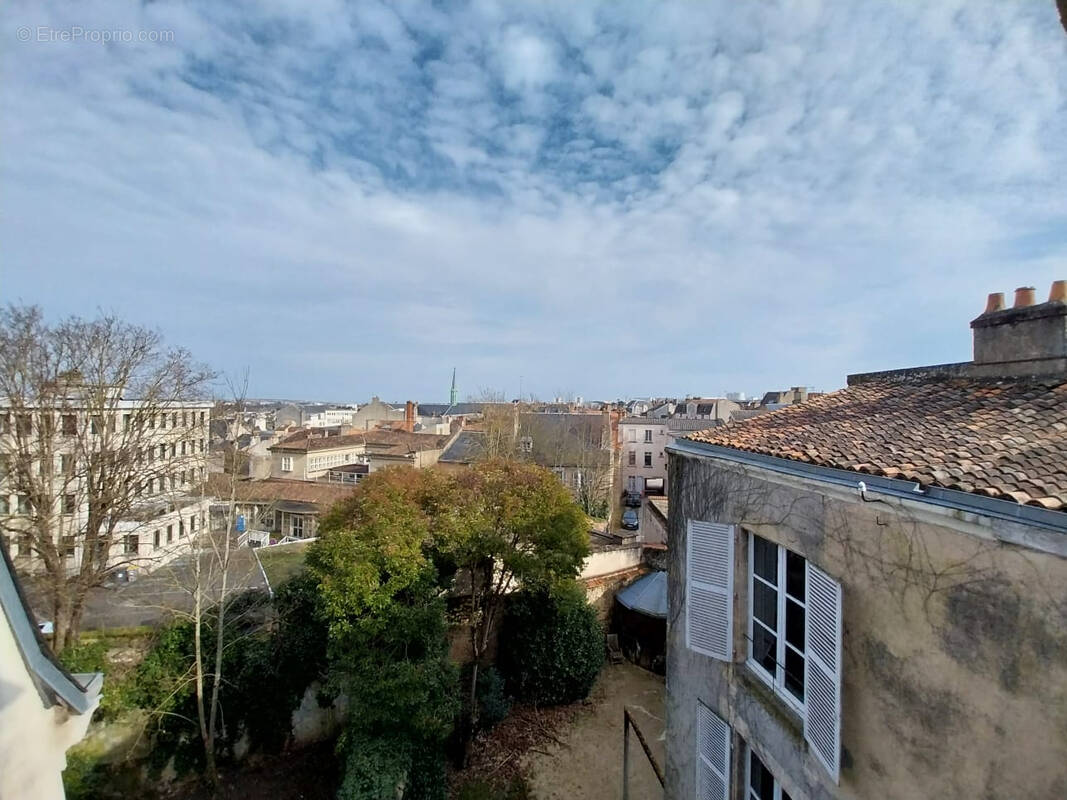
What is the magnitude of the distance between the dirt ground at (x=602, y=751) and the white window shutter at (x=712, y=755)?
4457 mm

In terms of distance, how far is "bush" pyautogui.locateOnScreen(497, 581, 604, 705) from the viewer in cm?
1331

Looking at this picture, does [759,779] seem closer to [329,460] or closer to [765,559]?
[765,559]

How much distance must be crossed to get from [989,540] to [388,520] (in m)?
9.21

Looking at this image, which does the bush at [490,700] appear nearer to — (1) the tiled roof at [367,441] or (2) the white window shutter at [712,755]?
(2) the white window shutter at [712,755]

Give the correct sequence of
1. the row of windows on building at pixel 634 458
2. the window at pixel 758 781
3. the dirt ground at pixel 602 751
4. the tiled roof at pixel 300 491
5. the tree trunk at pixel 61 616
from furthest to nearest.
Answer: the row of windows on building at pixel 634 458
the tiled roof at pixel 300 491
the tree trunk at pixel 61 616
the dirt ground at pixel 602 751
the window at pixel 758 781

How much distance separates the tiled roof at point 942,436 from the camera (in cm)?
341

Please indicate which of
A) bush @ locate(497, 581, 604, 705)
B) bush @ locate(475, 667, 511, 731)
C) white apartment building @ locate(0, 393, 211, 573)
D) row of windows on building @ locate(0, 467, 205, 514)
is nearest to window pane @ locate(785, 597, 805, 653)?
bush @ locate(497, 581, 604, 705)

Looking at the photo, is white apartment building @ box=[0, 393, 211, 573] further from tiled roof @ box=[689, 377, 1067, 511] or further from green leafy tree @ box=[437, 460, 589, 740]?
tiled roof @ box=[689, 377, 1067, 511]

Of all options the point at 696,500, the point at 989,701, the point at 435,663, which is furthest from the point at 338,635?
the point at 989,701

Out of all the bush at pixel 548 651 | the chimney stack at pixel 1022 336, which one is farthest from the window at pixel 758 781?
the bush at pixel 548 651

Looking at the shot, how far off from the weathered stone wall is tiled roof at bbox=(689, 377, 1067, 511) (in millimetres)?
280

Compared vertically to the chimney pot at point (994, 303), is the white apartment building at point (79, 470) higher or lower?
lower

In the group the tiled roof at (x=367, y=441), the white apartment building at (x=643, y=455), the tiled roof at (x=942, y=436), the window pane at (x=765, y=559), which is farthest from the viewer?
the white apartment building at (x=643, y=455)

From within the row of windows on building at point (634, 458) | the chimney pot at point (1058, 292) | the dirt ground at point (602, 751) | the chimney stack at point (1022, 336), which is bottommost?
the dirt ground at point (602, 751)
